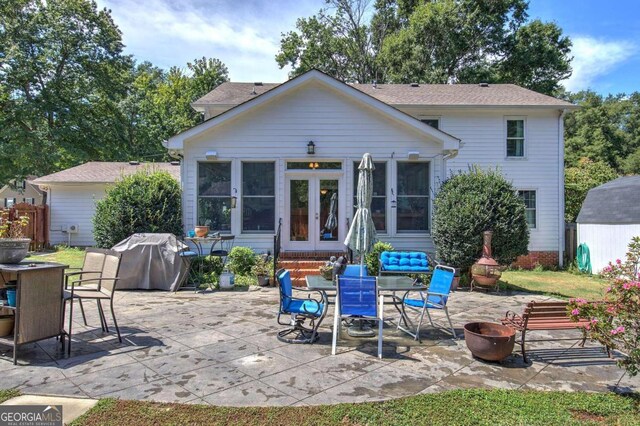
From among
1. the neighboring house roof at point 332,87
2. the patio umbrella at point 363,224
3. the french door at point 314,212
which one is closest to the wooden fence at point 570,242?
the neighboring house roof at point 332,87

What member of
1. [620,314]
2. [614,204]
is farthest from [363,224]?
[614,204]

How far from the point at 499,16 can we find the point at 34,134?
90.2ft

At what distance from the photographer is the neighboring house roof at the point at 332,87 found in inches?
426

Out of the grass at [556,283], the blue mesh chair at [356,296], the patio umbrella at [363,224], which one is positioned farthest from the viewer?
the grass at [556,283]

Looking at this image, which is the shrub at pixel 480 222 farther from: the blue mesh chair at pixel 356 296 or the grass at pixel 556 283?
the blue mesh chair at pixel 356 296

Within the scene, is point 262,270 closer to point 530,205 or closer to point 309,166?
point 309,166

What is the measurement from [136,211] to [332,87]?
6.56 m

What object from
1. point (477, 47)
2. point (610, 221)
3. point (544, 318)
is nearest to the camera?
point (544, 318)

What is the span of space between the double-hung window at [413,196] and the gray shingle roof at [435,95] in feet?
11.4

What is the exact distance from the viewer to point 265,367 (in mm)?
4453

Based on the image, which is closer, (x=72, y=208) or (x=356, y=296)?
(x=356, y=296)

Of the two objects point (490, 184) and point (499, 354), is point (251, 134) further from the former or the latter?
point (499, 354)

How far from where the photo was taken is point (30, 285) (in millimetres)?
4477

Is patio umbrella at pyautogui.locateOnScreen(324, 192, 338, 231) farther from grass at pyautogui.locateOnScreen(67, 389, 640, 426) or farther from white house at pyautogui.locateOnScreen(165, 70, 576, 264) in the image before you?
grass at pyautogui.locateOnScreen(67, 389, 640, 426)
